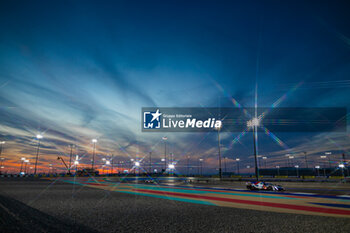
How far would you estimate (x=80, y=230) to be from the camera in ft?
17.6

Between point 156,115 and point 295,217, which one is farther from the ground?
point 156,115

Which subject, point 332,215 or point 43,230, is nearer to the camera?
point 43,230

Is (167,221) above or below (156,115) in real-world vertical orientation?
below

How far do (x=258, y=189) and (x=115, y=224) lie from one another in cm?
1854

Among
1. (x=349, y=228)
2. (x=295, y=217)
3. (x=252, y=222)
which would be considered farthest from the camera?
(x=295, y=217)

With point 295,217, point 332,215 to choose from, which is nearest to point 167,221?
point 295,217

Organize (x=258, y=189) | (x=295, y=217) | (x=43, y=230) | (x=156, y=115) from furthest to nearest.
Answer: (x=156, y=115)
(x=258, y=189)
(x=295, y=217)
(x=43, y=230)

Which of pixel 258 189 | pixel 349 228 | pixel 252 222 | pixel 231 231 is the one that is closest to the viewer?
pixel 231 231

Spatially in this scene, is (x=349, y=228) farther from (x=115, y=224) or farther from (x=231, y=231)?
(x=115, y=224)

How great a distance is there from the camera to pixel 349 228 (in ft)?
19.4

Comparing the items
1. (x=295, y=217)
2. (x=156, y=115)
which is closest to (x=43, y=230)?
(x=295, y=217)

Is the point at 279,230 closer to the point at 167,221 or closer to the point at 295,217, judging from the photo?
the point at 295,217

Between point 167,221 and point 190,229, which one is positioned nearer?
point 190,229

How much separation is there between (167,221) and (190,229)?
→ 1.25m
